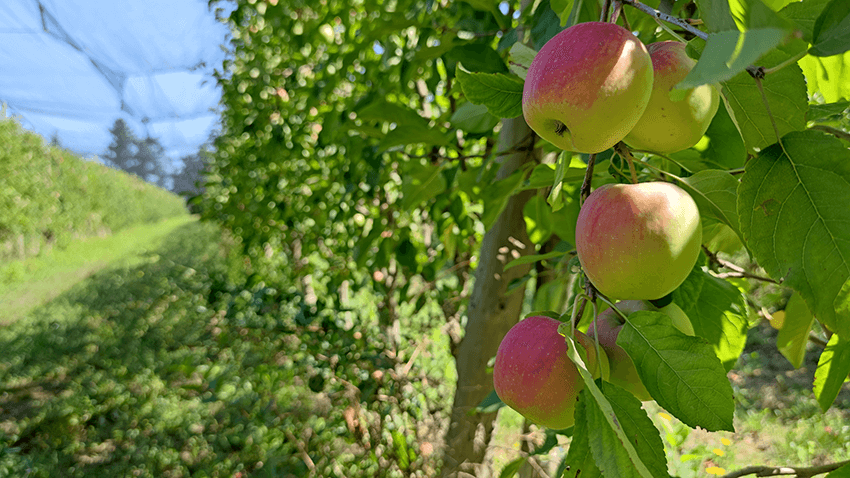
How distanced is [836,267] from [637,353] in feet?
0.31

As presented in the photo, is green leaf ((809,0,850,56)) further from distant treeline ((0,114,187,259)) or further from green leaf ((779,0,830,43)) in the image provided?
distant treeline ((0,114,187,259))

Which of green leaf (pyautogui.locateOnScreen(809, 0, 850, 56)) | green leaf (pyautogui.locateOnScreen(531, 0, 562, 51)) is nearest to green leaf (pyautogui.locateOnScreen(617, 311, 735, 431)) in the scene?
green leaf (pyautogui.locateOnScreen(809, 0, 850, 56))

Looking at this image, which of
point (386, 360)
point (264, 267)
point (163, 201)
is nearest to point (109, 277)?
point (264, 267)

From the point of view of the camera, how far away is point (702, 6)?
7.8 inches

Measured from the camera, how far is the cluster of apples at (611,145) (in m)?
0.24

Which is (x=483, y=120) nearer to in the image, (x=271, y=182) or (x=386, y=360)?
(x=386, y=360)

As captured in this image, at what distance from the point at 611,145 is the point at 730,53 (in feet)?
0.34

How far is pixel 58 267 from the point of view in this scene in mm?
7801

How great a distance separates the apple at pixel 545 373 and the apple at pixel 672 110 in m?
0.11

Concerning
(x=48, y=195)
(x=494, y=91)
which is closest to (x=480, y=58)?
(x=494, y=91)

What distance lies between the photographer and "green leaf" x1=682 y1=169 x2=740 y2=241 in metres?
0.31

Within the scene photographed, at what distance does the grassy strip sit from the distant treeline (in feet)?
0.74

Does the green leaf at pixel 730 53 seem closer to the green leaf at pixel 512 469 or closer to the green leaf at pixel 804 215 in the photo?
the green leaf at pixel 804 215

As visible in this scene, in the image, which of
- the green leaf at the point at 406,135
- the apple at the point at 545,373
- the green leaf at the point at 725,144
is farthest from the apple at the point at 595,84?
the green leaf at the point at 406,135
